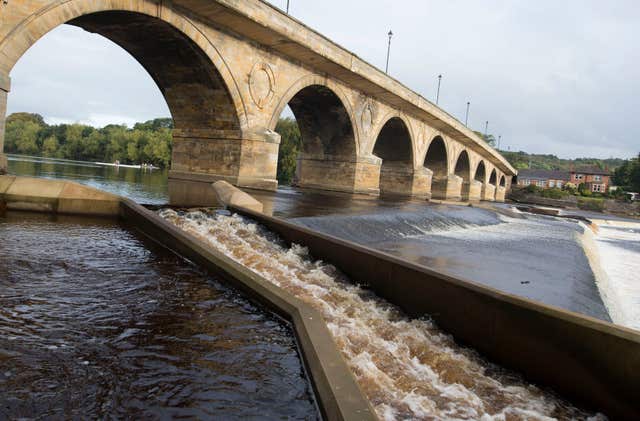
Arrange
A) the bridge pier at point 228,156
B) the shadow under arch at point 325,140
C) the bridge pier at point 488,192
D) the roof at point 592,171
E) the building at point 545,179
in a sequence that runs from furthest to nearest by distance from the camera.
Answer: the building at point 545,179 < the roof at point 592,171 < the bridge pier at point 488,192 < the shadow under arch at point 325,140 < the bridge pier at point 228,156

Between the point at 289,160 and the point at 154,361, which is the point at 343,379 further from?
the point at 289,160

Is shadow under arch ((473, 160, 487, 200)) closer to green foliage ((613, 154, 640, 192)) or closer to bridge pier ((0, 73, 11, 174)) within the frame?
green foliage ((613, 154, 640, 192))

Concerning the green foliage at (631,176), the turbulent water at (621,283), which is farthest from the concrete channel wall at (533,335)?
the green foliage at (631,176)

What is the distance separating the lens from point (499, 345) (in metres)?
3.29

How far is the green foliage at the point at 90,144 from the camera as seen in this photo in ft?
195

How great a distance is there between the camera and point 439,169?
1404 inches

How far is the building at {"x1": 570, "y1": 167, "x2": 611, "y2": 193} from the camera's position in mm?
83188

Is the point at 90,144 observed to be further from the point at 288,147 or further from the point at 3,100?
the point at 3,100

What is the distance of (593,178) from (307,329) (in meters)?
97.7

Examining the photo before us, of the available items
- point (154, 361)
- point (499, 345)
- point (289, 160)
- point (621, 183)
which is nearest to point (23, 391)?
point (154, 361)

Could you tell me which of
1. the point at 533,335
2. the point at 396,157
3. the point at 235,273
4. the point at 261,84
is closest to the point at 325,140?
the point at 261,84

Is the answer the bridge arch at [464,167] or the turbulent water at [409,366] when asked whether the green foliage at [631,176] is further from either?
the turbulent water at [409,366]

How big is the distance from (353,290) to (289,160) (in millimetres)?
39567

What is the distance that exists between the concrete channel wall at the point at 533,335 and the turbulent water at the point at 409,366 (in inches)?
4.4
